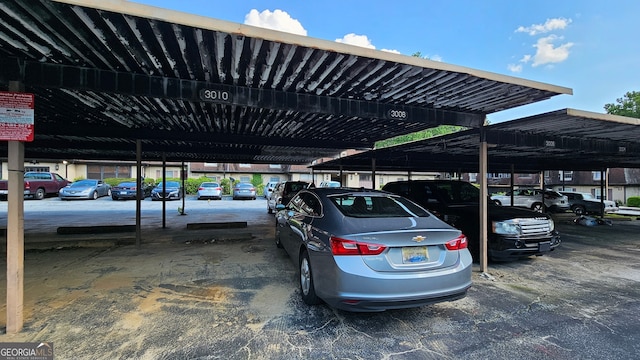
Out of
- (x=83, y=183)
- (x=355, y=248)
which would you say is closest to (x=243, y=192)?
(x=83, y=183)

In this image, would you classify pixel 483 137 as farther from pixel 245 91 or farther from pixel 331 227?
pixel 245 91

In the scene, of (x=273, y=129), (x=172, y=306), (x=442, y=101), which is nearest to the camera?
(x=172, y=306)

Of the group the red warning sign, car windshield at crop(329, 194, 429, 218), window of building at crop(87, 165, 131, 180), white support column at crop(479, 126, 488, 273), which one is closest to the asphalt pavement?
white support column at crop(479, 126, 488, 273)

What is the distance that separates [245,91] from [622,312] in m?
5.59

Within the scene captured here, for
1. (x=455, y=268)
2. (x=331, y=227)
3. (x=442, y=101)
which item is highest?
(x=442, y=101)

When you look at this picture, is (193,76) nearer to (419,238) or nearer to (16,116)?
(16,116)

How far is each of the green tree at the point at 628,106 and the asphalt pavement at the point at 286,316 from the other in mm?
27356

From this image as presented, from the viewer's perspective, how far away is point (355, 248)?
3.08 meters

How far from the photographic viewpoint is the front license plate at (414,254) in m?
3.12

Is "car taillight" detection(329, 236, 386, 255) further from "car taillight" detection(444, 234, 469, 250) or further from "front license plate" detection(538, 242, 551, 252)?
"front license plate" detection(538, 242, 551, 252)

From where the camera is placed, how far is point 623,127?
18.7 ft

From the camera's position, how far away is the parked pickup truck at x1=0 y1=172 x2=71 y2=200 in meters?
19.9

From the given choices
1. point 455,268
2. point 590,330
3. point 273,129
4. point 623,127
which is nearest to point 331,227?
point 455,268

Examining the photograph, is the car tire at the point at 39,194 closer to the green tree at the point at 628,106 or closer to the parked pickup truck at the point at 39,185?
the parked pickup truck at the point at 39,185
